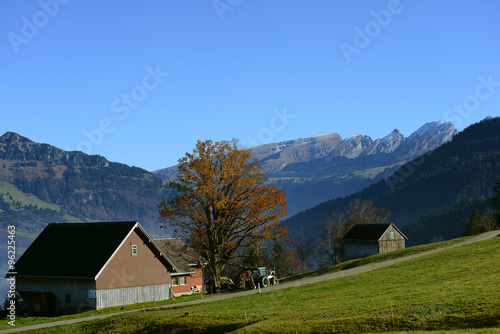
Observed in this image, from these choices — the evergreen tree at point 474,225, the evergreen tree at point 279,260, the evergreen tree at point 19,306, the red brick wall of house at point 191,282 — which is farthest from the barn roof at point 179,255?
the evergreen tree at point 474,225

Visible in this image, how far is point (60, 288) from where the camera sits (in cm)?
5841

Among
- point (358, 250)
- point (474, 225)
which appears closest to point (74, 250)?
point (358, 250)

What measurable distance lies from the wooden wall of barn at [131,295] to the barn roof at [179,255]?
37.0 ft

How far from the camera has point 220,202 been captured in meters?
59.8

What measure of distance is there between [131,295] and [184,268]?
17.9 meters

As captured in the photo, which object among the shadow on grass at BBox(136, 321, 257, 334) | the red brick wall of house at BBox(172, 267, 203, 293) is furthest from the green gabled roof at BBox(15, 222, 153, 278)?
the shadow on grass at BBox(136, 321, 257, 334)

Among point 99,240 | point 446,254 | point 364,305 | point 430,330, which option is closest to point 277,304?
point 364,305

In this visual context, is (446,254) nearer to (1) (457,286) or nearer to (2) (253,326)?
(1) (457,286)

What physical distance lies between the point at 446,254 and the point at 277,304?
2825 cm

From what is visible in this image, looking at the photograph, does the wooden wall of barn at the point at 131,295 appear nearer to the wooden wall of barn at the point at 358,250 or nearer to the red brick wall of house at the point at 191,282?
the red brick wall of house at the point at 191,282

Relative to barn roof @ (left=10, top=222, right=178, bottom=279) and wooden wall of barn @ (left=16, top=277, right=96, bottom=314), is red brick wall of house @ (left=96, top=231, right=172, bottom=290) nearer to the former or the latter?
barn roof @ (left=10, top=222, right=178, bottom=279)

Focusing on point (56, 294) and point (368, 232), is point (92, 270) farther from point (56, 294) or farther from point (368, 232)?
point (368, 232)

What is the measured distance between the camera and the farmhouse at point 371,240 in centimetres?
10662

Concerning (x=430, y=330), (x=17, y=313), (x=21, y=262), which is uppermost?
(x=21, y=262)
